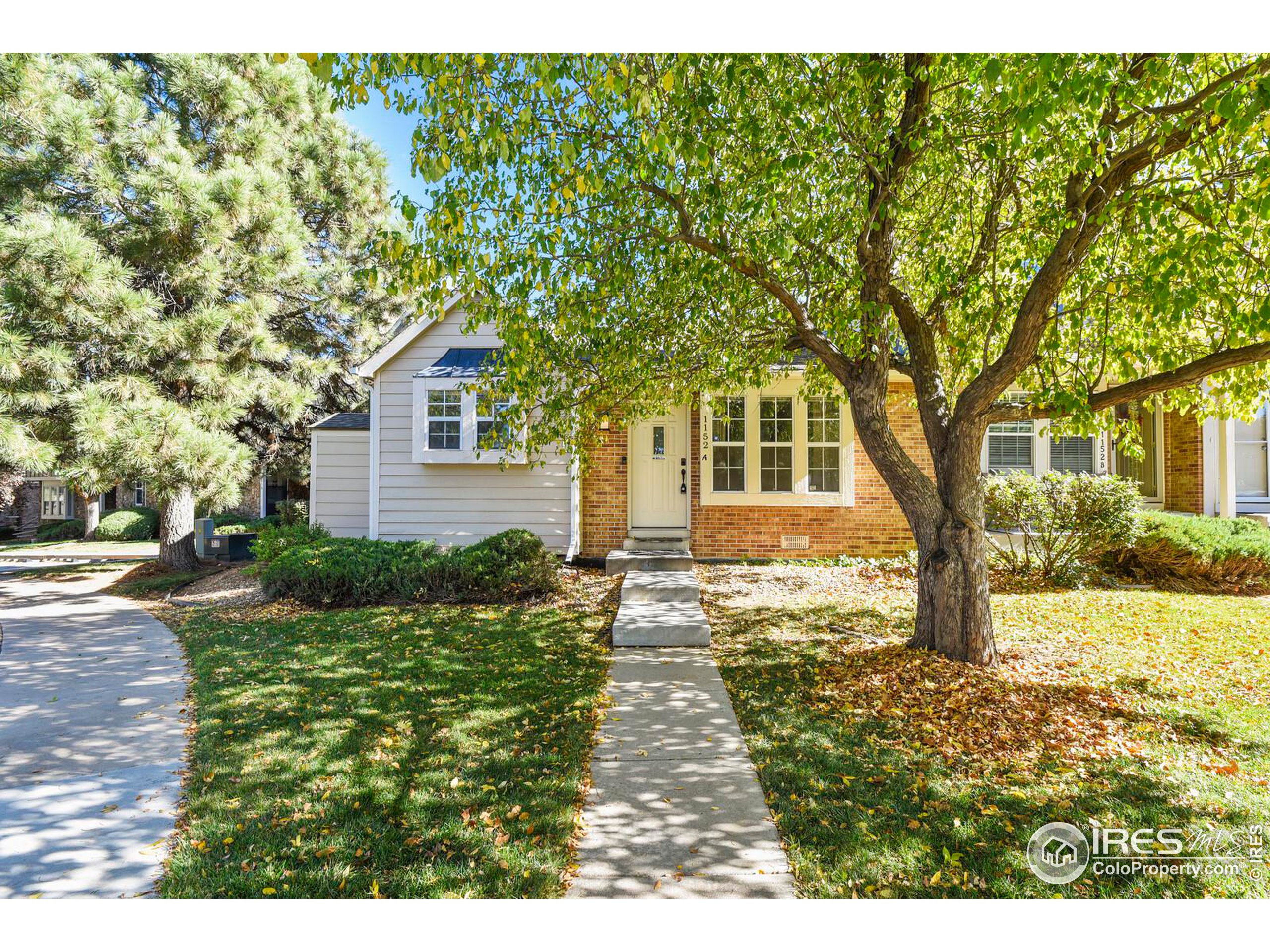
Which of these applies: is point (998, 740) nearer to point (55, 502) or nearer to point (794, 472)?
point (794, 472)

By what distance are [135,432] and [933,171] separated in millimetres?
12115

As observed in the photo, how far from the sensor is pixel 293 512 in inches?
575

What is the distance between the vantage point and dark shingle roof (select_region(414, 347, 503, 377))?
33.3ft

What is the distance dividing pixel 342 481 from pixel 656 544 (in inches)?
229

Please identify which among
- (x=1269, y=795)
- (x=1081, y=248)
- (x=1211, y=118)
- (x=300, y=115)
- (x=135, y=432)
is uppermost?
(x=300, y=115)

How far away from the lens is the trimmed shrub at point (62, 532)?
21453 millimetres

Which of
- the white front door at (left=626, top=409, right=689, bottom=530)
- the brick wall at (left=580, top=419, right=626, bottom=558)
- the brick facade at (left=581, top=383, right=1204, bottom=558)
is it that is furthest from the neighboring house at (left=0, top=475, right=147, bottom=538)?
the white front door at (left=626, top=409, right=689, bottom=530)

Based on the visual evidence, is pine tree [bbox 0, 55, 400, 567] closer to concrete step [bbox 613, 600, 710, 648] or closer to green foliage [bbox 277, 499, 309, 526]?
green foliage [bbox 277, 499, 309, 526]

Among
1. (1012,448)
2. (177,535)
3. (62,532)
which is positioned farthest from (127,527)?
(1012,448)

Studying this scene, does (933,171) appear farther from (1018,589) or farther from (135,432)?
(135,432)

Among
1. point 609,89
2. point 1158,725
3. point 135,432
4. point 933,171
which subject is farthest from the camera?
point 135,432

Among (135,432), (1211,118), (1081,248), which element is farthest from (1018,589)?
(135,432)

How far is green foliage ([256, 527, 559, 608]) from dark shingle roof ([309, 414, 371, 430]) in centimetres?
316

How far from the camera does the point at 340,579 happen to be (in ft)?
28.2
